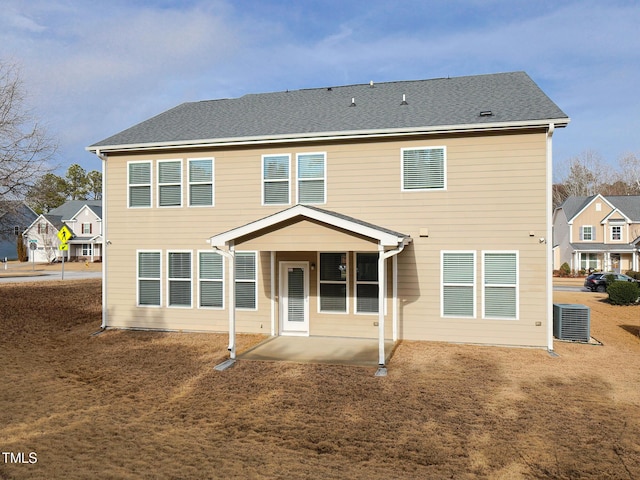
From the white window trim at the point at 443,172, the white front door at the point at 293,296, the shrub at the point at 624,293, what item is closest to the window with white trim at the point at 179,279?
the white front door at the point at 293,296

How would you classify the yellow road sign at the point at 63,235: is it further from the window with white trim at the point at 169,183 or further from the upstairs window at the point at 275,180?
the upstairs window at the point at 275,180

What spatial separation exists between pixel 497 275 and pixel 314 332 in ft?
17.0

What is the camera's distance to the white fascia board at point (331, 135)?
35.6ft

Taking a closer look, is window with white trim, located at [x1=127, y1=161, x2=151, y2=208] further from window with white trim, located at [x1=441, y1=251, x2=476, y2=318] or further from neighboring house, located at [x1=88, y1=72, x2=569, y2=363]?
window with white trim, located at [x1=441, y1=251, x2=476, y2=318]

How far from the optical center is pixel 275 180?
12.7 metres

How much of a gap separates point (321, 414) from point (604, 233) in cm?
4015

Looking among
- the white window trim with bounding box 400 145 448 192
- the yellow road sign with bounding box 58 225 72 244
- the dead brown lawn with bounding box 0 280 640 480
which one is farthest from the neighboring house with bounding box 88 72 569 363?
the yellow road sign with bounding box 58 225 72 244

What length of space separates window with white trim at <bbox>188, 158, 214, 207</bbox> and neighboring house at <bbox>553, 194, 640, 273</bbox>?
35.8 metres

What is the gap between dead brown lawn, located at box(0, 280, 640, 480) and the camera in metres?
5.29

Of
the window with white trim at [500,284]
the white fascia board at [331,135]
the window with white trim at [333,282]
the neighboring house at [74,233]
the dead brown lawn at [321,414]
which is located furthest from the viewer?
the neighboring house at [74,233]

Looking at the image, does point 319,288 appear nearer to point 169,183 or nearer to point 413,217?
point 413,217

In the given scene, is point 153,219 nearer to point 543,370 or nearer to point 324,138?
point 324,138

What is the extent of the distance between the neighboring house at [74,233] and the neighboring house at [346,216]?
41136 mm

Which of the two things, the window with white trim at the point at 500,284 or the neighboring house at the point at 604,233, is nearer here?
the window with white trim at the point at 500,284
